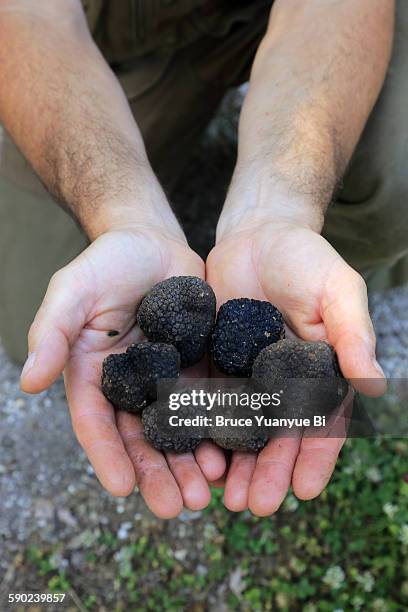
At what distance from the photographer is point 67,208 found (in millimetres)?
2160

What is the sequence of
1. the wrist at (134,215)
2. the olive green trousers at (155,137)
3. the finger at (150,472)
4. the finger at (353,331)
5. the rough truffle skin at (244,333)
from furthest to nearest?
the olive green trousers at (155,137) → the wrist at (134,215) → the rough truffle skin at (244,333) → the finger at (150,472) → the finger at (353,331)

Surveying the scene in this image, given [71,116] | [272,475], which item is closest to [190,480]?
[272,475]

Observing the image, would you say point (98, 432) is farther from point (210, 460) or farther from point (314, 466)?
point (314, 466)

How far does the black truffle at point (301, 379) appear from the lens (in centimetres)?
154

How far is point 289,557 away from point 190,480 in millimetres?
767

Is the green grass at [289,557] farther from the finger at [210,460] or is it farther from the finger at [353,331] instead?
the finger at [353,331]

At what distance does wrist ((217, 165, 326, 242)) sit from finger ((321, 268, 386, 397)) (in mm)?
369

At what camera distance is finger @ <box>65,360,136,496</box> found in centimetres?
145

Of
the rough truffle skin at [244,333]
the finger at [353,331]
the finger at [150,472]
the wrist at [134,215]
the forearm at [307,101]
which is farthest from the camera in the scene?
the forearm at [307,101]

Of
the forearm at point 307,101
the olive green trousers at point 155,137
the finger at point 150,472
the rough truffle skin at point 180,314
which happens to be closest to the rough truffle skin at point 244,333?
the rough truffle skin at point 180,314

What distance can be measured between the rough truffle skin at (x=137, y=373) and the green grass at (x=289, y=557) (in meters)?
0.75

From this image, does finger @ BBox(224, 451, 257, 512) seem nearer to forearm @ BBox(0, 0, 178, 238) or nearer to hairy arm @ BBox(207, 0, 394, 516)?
hairy arm @ BBox(207, 0, 394, 516)

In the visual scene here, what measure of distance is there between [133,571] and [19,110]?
153 cm

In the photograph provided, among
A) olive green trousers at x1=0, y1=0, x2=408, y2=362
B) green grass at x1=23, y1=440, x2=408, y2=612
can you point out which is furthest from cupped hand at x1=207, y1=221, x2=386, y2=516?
olive green trousers at x1=0, y1=0, x2=408, y2=362
